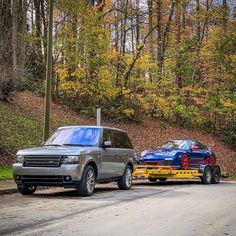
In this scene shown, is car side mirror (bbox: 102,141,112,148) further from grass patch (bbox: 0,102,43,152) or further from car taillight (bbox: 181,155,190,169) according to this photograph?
grass patch (bbox: 0,102,43,152)

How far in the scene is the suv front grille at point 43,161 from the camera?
523 inches

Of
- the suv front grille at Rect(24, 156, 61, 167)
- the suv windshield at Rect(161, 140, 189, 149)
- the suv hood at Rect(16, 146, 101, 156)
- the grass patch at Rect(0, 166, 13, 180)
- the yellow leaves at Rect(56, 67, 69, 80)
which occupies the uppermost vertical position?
the yellow leaves at Rect(56, 67, 69, 80)

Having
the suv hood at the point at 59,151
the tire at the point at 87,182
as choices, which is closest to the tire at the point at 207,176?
the tire at the point at 87,182

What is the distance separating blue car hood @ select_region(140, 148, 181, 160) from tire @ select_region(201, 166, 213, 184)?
164cm

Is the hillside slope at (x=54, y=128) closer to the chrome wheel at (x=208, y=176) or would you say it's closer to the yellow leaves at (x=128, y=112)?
the yellow leaves at (x=128, y=112)

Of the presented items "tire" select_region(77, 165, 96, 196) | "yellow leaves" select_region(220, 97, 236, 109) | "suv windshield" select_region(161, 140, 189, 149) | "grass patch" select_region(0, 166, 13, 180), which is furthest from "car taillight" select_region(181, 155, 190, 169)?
"yellow leaves" select_region(220, 97, 236, 109)

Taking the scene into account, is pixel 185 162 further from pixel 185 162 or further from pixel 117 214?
pixel 117 214

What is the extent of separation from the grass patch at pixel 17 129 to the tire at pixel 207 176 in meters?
8.59

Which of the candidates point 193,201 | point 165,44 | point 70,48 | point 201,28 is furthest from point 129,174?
point 201,28

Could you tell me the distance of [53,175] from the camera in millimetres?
13266

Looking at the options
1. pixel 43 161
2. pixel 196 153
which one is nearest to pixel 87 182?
pixel 43 161

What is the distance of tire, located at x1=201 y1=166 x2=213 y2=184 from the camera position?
66.7 feet

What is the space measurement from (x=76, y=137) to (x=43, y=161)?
1748 mm

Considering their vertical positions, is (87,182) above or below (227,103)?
below
